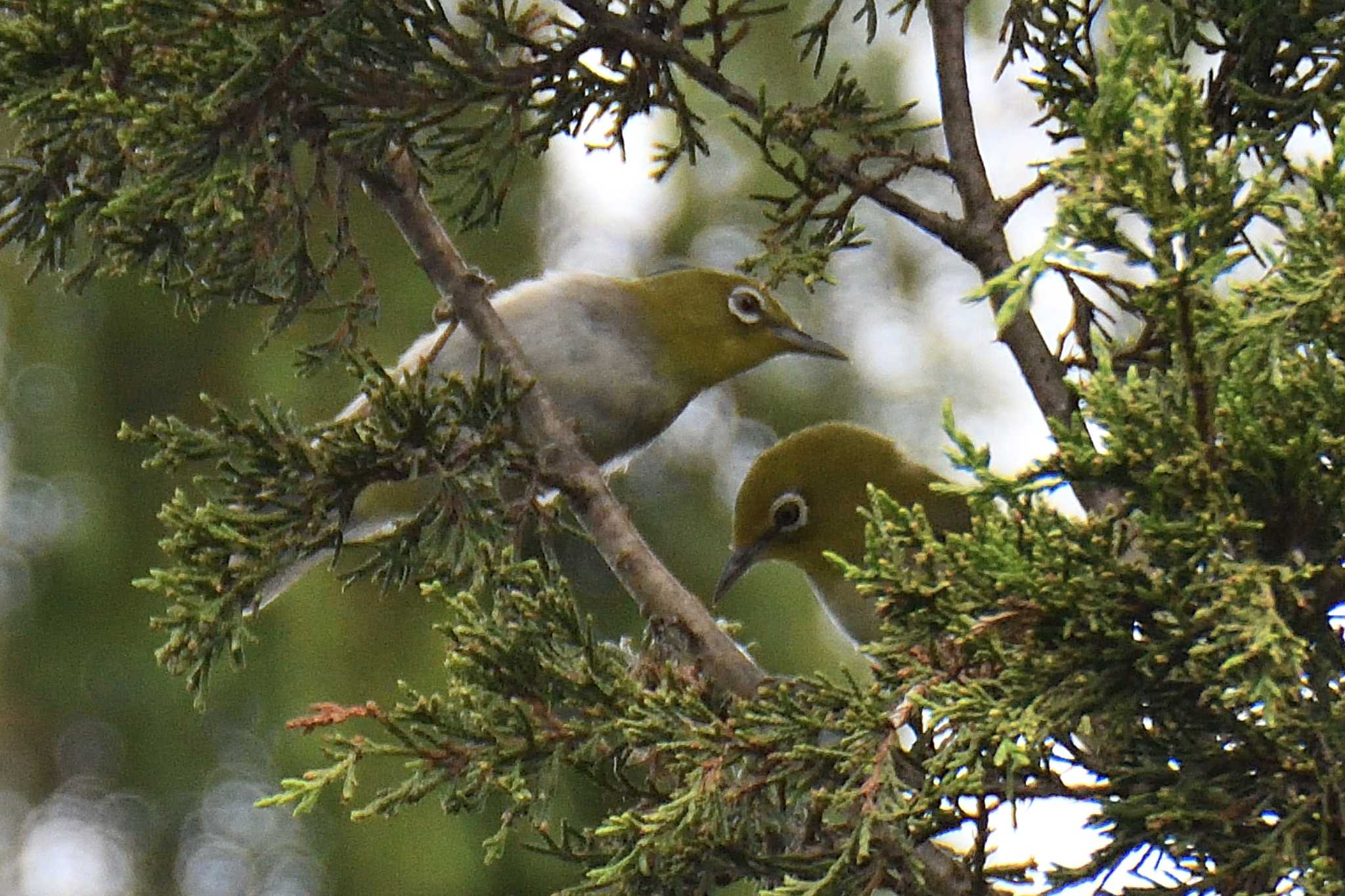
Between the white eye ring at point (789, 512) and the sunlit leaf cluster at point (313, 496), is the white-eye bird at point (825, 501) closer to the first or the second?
the white eye ring at point (789, 512)

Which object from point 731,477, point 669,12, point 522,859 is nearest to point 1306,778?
point 669,12

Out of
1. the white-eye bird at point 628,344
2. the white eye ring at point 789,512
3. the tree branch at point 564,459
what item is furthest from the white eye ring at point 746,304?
the tree branch at point 564,459

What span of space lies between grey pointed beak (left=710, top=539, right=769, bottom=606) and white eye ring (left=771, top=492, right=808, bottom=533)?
52 mm

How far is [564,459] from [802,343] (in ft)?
4.67

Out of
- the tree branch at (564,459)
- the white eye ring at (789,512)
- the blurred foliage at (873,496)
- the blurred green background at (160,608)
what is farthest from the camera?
the blurred green background at (160,608)

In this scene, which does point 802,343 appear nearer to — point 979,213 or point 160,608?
point 979,213

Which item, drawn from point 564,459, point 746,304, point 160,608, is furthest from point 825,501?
point 160,608

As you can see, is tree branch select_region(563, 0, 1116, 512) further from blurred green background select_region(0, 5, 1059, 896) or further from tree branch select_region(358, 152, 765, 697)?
blurred green background select_region(0, 5, 1059, 896)

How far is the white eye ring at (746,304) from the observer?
4191mm

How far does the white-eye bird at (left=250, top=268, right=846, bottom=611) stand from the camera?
3807mm

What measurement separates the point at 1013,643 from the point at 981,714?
18cm

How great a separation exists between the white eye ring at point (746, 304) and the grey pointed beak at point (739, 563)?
2.22 ft

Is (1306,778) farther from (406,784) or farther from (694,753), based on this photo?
(406,784)

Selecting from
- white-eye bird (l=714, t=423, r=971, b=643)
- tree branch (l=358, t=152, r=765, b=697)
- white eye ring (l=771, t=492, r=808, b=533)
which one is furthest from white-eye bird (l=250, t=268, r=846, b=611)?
tree branch (l=358, t=152, r=765, b=697)
